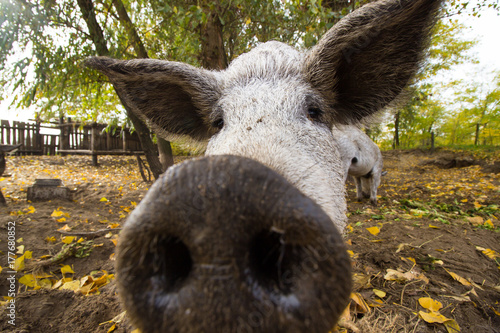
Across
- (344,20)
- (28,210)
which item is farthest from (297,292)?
(28,210)

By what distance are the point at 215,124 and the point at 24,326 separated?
82.7 inches

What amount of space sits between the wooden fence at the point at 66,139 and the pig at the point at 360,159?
38.3 feet

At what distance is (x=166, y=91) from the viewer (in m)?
2.73

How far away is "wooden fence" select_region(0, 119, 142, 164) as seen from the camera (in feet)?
46.3

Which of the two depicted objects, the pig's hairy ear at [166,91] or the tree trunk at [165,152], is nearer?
the pig's hairy ear at [166,91]

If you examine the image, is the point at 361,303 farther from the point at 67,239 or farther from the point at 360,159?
the point at 360,159

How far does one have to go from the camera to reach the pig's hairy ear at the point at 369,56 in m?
1.87

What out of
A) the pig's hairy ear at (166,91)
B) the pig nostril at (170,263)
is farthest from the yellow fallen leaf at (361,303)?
the pig's hairy ear at (166,91)

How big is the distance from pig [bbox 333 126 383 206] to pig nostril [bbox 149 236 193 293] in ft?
18.4

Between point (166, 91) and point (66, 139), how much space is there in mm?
15902

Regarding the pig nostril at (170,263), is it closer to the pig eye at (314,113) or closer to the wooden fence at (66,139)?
the pig eye at (314,113)

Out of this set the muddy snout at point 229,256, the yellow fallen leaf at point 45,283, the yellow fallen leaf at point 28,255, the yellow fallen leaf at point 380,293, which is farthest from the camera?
the yellow fallen leaf at point 28,255

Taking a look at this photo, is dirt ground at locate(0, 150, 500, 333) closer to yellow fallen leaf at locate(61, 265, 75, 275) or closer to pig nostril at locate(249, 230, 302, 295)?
yellow fallen leaf at locate(61, 265, 75, 275)

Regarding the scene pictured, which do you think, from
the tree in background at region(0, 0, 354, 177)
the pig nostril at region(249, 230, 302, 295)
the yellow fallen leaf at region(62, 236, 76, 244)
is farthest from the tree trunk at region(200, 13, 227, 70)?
the pig nostril at region(249, 230, 302, 295)
